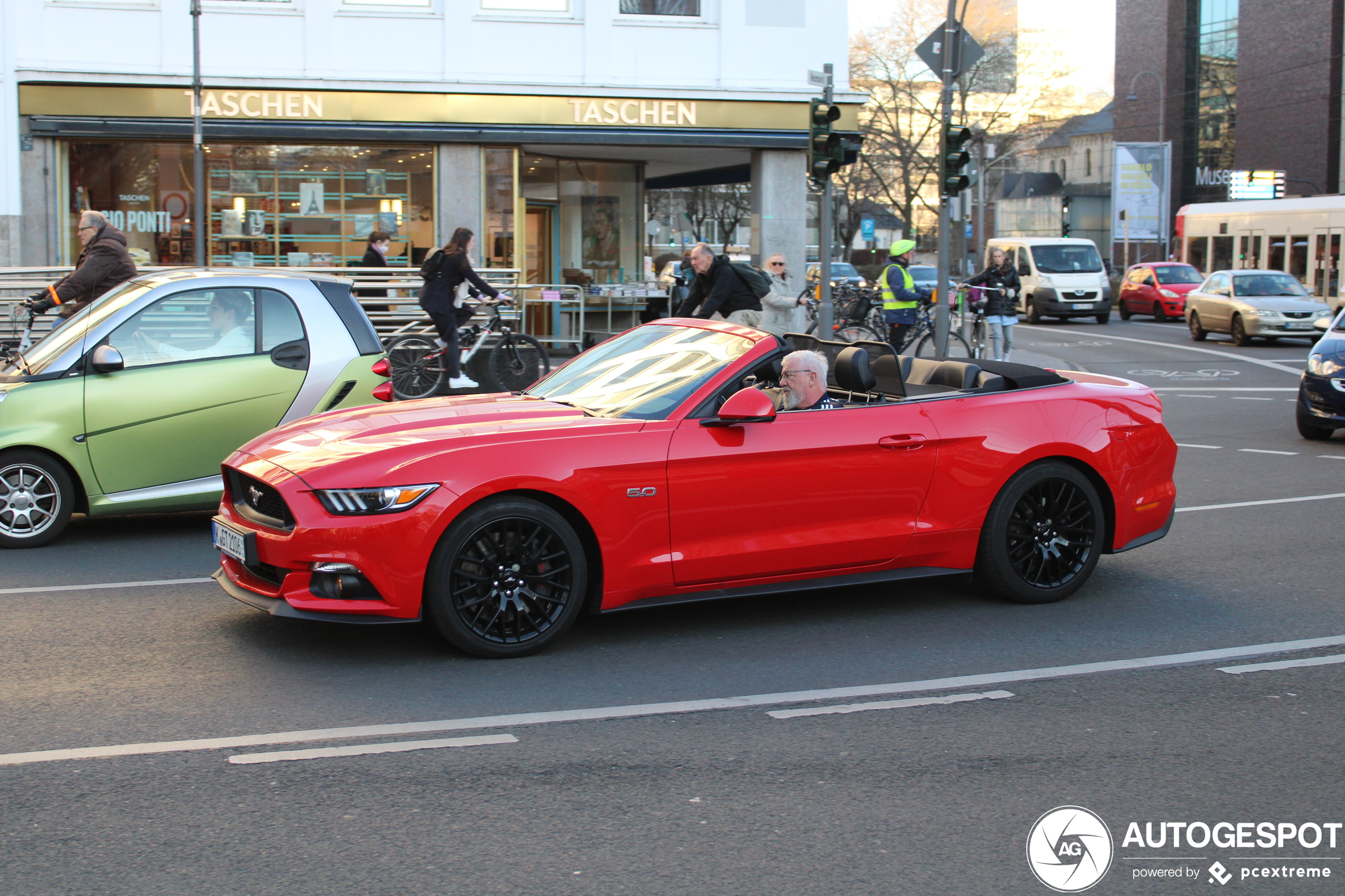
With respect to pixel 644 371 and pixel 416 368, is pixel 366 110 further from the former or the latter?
pixel 644 371

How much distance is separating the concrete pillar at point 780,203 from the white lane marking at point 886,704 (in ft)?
52.9

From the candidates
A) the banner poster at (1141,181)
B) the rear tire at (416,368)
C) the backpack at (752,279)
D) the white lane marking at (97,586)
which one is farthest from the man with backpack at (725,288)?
the banner poster at (1141,181)

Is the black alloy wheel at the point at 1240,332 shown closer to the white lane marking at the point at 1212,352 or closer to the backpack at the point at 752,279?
the white lane marking at the point at 1212,352

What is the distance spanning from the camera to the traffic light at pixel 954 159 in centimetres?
1730

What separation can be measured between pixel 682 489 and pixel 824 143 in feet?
40.1

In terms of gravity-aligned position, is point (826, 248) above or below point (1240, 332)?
above

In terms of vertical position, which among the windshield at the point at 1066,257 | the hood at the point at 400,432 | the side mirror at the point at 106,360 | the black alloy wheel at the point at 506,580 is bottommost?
the black alloy wheel at the point at 506,580

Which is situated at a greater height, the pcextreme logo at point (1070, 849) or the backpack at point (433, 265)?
the backpack at point (433, 265)

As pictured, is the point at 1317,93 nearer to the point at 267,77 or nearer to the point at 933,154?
the point at 933,154

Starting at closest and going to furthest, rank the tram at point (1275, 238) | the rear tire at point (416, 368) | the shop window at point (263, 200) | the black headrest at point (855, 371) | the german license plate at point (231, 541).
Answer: the german license plate at point (231, 541) < the black headrest at point (855, 371) < the rear tire at point (416, 368) < the shop window at point (263, 200) < the tram at point (1275, 238)

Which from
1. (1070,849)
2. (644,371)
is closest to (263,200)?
(644,371)

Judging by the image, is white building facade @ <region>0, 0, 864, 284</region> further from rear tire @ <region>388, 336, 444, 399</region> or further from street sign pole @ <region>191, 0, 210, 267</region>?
rear tire @ <region>388, 336, 444, 399</region>

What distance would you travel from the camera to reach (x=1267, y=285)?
1145 inches

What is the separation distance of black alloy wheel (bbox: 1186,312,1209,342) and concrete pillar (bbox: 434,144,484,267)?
17885 mm
